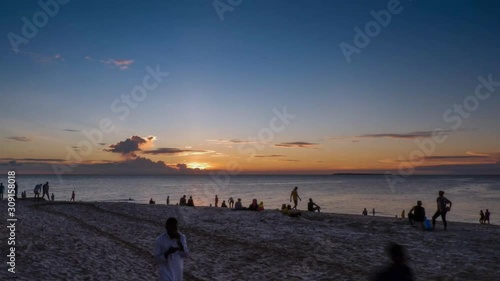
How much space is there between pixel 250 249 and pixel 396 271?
42.7 ft

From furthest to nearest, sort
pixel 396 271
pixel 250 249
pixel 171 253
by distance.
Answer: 1. pixel 250 249
2. pixel 171 253
3. pixel 396 271

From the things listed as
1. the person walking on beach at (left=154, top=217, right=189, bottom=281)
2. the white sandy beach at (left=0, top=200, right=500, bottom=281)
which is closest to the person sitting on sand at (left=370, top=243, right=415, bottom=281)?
the person walking on beach at (left=154, top=217, right=189, bottom=281)

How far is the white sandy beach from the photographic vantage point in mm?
14820

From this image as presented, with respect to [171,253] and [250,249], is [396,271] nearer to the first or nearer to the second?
[171,253]

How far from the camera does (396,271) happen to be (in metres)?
7.04

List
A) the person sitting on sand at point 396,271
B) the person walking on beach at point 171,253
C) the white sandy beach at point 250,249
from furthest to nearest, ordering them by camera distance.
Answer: the white sandy beach at point 250,249
the person walking on beach at point 171,253
the person sitting on sand at point 396,271

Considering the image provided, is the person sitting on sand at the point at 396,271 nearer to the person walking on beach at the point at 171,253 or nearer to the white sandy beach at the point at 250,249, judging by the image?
the person walking on beach at the point at 171,253

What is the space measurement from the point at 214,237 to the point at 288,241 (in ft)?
15.1

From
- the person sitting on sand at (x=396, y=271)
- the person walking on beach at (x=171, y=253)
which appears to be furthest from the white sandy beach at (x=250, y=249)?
the person sitting on sand at (x=396, y=271)

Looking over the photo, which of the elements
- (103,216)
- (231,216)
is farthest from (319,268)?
(103,216)

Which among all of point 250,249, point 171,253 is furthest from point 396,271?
point 250,249

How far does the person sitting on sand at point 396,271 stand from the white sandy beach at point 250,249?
7549mm

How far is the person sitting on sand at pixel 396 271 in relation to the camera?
22.9 feet

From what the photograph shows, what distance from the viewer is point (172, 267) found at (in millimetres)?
8109
